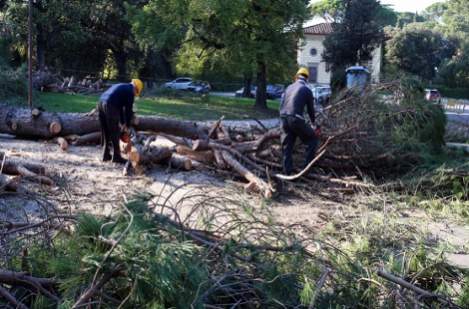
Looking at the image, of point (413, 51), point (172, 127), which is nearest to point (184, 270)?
point (172, 127)

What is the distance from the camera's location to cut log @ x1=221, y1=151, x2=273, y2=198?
7793mm

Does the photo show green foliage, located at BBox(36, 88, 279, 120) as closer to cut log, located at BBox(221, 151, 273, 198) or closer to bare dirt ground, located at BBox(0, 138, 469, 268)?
bare dirt ground, located at BBox(0, 138, 469, 268)

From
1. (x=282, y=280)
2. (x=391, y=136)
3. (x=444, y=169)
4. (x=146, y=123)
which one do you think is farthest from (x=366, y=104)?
(x=282, y=280)

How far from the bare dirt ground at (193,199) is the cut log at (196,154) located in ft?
1.12

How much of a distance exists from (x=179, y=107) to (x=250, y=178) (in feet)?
50.1

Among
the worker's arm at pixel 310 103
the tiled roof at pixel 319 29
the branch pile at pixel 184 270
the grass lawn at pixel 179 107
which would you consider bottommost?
the grass lawn at pixel 179 107

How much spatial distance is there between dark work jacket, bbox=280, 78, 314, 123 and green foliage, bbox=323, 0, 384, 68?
96.0 feet

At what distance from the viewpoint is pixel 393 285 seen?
344cm

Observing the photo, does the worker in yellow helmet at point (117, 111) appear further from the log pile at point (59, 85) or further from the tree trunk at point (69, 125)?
the log pile at point (59, 85)

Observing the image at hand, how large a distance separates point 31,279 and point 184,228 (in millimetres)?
849

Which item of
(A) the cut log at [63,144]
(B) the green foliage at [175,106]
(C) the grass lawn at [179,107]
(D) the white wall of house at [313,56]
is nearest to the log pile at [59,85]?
(B) the green foliage at [175,106]

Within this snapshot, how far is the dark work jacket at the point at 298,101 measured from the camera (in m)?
8.43

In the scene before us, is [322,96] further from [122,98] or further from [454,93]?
[454,93]

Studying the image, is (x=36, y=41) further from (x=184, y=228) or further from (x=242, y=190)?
(x=184, y=228)
